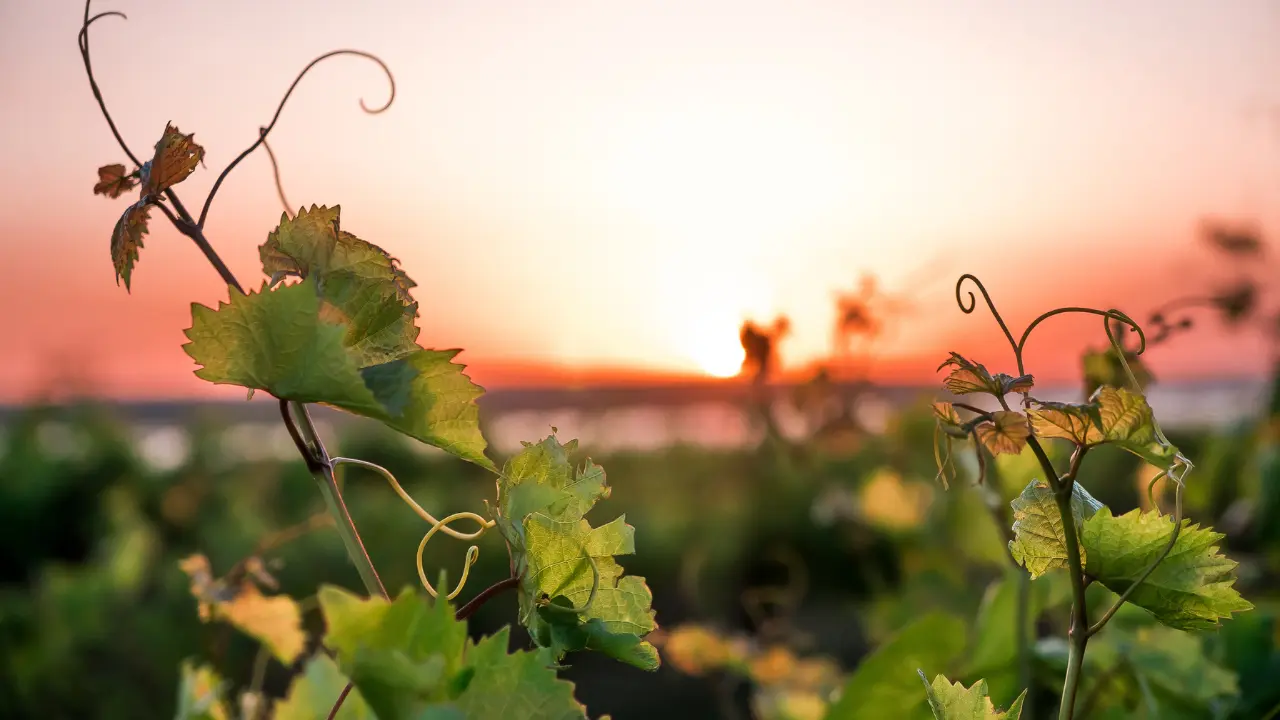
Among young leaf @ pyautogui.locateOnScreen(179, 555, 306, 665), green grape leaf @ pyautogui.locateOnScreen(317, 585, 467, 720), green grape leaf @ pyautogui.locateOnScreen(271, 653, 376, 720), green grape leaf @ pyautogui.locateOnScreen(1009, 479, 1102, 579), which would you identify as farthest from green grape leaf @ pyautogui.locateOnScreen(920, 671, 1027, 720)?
young leaf @ pyautogui.locateOnScreen(179, 555, 306, 665)

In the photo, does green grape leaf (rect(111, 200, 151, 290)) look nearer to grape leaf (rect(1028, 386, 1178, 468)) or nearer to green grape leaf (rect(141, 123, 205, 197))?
green grape leaf (rect(141, 123, 205, 197))

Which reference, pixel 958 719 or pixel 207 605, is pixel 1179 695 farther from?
pixel 207 605

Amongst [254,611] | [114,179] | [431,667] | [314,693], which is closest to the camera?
[431,667]

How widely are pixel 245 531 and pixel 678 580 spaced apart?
5.18 ft

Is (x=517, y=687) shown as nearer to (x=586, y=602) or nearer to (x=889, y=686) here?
(x=586, y=602)

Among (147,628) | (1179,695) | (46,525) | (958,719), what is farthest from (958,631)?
(46,525)

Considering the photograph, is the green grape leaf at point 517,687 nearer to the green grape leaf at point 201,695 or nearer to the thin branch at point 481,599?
the thin branch at point 481,599

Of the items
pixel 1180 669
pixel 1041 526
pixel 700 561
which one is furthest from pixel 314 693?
pixel 700 561

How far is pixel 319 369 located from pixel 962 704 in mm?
216

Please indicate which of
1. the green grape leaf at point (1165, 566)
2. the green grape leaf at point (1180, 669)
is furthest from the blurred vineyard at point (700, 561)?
the green grape leaf at point (1165, 566)

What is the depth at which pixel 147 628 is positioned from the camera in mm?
2139

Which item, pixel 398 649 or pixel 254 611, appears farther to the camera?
pixel 254 611

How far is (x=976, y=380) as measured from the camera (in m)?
0.28

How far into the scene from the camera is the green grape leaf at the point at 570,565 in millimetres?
282
